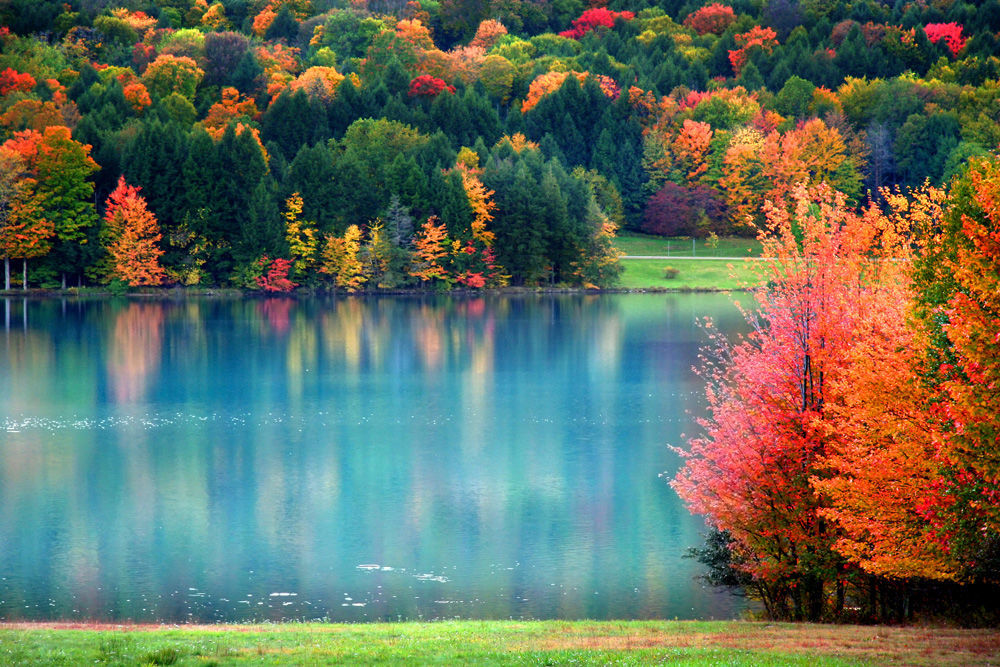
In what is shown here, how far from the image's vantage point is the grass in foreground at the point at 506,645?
1498cm

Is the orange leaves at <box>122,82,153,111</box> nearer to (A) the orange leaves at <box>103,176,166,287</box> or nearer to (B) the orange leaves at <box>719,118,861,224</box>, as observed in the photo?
(A) the orange leaves at <box>103,176,166,287</box>

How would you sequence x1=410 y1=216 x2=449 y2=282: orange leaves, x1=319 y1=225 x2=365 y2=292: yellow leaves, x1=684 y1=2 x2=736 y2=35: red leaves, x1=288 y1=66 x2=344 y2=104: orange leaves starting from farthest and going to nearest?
x1=684 y1=2 x2=736 y2=35: red leaves → x1=288 y1=66 x2=344 y2=104: orange leaves → x1=410 y1=216 x2=449 y2=282: orange leaves → x1=319 y1=225 x2=365 y2=292: yellow leaves

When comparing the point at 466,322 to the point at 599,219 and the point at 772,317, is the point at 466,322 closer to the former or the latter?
the point at 599,219

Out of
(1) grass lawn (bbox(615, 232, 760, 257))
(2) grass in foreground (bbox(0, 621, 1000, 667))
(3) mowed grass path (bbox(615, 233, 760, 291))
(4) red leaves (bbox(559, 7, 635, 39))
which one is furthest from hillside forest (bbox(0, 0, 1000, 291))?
(2) grass in foreground (bbox(0, 621, 1000, 667))

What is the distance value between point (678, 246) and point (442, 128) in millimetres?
29057

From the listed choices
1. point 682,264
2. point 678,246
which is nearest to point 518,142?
point 678,246

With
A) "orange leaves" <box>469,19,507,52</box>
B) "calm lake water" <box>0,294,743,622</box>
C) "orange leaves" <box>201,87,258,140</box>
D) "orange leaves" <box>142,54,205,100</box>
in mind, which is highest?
"orange leaves" <box>469,19,507,52</box>

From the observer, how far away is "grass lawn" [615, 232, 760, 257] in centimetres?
12012

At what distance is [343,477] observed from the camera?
3569 cm

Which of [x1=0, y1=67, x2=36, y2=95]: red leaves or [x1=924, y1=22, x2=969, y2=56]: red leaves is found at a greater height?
[x1=924, y1=22, x2=969, y2=56]: red leaves

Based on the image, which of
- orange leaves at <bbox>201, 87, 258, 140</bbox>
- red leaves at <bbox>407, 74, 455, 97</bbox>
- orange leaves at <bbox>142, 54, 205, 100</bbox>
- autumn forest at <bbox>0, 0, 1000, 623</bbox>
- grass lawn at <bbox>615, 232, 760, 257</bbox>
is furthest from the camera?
red leaves at <bbox>407, 74, 455, 97</bbox>

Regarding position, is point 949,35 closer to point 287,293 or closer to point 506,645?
point 287,293

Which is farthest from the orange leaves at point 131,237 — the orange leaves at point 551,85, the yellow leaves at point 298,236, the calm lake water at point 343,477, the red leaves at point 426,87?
the orange leaves at point 551,85

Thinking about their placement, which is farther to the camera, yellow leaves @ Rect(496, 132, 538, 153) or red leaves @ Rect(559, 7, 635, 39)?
red leaves @ Rect(559, 7, 635, 39)
